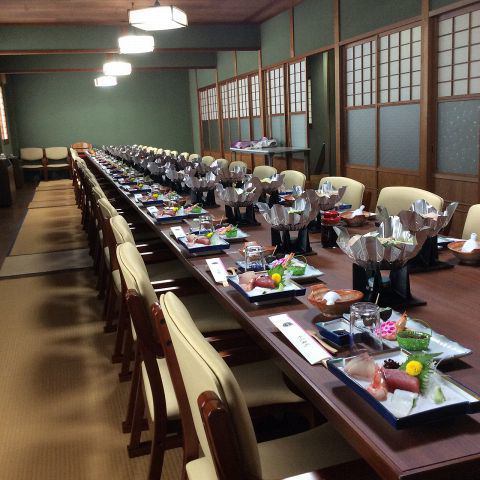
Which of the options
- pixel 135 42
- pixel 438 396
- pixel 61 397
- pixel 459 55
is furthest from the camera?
pixel 135 42

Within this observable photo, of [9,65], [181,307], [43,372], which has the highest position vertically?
[9,65]

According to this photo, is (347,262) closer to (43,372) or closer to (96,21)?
(43,372)

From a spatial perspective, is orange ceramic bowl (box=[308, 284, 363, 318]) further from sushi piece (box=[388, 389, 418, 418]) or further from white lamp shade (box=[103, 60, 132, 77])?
white lamp shade (box=[103, 60, 132, 77])

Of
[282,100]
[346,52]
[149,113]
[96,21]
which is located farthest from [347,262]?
[149,113]

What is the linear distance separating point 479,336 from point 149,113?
13.5 meters

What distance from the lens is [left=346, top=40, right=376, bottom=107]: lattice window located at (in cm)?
532

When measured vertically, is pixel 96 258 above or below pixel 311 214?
below

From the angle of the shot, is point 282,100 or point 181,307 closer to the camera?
point 181,307

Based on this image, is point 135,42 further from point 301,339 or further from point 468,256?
point 301,339

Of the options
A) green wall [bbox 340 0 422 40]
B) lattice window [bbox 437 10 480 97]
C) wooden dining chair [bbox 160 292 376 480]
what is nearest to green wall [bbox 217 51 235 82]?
green wall [bbox 340 0 422 40]

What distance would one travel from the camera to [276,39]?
7.67 m

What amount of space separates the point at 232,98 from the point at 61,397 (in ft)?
27.5

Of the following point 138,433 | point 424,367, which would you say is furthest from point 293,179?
point 424,367

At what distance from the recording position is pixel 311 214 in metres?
2.08
